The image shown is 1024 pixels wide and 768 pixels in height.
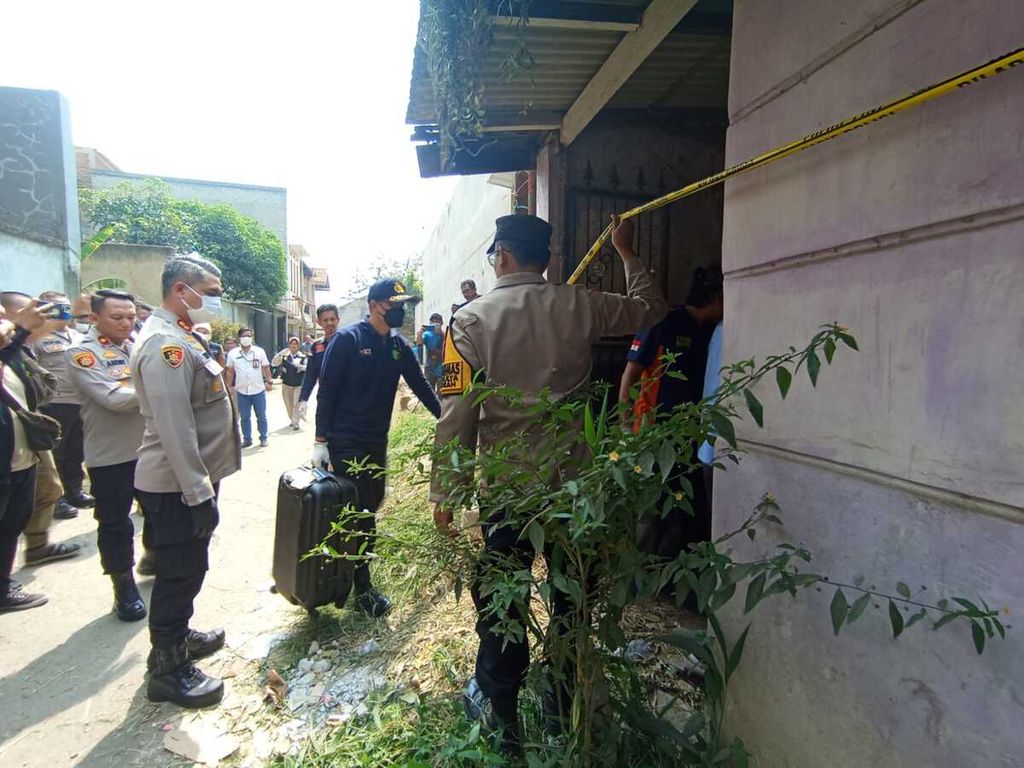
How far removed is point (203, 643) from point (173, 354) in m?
1.51

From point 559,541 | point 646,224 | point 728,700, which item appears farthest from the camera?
point 646,224

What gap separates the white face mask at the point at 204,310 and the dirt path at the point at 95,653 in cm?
170

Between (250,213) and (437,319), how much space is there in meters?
22.7

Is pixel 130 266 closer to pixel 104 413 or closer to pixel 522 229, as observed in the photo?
pixel 104 413

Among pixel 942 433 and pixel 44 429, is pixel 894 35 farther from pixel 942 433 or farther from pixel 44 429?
pixel 44 429

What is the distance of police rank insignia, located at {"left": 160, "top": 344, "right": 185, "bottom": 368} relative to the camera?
240cm

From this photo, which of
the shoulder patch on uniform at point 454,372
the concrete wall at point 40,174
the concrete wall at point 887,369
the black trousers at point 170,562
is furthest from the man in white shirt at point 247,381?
the concrete wall at point 887,369

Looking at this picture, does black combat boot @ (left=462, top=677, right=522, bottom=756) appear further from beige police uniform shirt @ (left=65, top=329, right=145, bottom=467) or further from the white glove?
beige police uniform shirt @ (left=65, top=329, right=145, bottom=467)

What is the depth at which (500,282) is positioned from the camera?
7.13ft

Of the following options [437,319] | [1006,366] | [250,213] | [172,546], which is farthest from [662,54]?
[250,213]

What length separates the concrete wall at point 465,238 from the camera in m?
9.49

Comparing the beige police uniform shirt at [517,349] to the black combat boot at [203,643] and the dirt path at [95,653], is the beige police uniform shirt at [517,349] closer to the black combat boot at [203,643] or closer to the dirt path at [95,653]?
the dirt path at [95,653]

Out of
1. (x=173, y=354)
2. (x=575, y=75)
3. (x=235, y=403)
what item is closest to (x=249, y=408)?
(x=235, y=403)

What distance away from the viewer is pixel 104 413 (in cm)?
328
